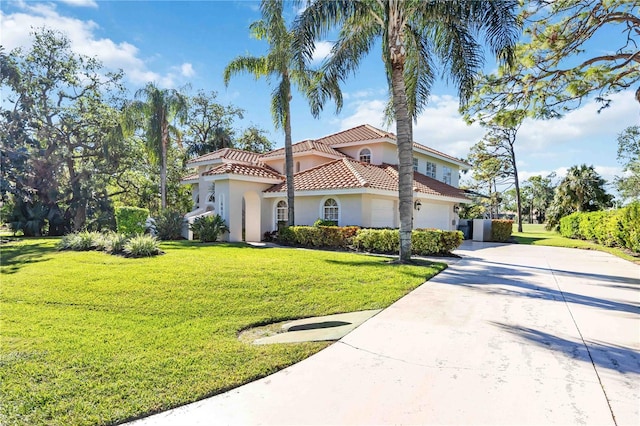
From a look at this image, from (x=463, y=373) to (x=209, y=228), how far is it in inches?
680

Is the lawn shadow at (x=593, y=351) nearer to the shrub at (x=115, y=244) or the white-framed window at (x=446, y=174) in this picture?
the shrub at (x=115, y=244)

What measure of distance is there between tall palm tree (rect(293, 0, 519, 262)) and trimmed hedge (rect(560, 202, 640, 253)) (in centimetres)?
1013

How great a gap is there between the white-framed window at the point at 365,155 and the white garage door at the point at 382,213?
19.8 feet

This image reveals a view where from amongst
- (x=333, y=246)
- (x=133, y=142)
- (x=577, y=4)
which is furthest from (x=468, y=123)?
(x=133, y=142)

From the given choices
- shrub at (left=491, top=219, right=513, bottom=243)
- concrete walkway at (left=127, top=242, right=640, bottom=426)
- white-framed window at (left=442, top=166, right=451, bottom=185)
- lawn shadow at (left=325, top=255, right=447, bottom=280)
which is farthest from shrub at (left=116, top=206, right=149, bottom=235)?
shrub at (left=491, top=219, right=513, bottom=243)

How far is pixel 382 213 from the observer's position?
19781 mm

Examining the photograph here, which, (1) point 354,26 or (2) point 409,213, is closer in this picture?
(2) point 409,213

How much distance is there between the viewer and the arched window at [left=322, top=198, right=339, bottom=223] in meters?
19.6

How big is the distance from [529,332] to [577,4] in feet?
43.5

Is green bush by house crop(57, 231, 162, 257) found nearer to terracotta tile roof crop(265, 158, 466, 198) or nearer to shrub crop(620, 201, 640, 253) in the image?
terracotta tile roof crop(265, 158, 466, 198)

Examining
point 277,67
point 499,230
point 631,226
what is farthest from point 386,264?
point 499,230

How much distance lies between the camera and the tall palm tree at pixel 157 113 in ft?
91.7

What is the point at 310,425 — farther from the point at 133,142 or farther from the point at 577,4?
the point at 133,142

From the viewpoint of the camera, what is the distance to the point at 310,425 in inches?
132
